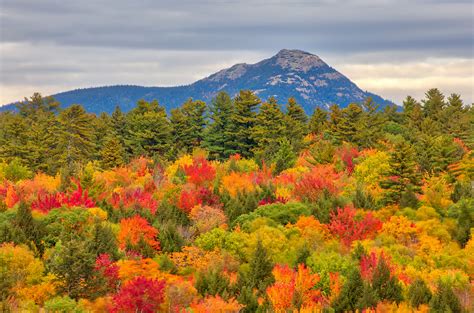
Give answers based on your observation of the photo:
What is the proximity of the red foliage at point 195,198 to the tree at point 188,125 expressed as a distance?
31777 mm

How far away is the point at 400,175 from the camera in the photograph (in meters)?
59.9

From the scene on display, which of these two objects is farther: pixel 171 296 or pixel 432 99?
pixel 432 99

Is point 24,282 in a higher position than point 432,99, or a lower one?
lower

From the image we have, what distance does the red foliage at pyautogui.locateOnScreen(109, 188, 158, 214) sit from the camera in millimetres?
59219

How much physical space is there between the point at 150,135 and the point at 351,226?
47662mm

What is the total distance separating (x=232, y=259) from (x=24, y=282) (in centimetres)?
1543

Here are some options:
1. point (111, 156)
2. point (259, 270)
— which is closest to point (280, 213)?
point (259, 270)

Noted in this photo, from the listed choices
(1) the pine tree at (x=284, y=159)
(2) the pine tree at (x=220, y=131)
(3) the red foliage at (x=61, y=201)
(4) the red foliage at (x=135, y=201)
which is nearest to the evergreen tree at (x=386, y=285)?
(4) the red foliage at (x=135, y=201)

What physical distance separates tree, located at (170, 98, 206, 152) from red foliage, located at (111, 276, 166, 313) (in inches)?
Answer: 2372

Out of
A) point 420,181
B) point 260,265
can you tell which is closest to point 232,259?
point 260,265

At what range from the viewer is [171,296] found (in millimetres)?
36375

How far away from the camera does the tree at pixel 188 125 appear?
314 feet

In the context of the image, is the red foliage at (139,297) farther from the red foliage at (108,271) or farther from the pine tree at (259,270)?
the pine tree at (259,270)

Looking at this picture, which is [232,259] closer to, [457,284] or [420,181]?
[457,284]
